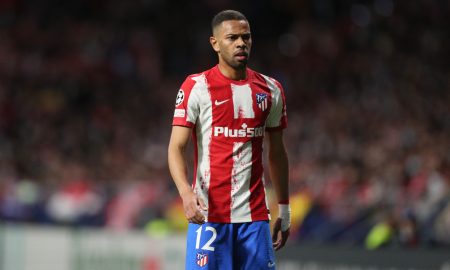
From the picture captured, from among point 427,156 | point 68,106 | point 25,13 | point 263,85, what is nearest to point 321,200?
point 427,156

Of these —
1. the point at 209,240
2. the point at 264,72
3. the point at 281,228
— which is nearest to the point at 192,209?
the point at 209,240

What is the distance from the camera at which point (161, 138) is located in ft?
58.0

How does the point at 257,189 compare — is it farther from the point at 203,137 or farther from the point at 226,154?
the point at 203,137

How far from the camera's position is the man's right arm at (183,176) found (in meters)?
5.73

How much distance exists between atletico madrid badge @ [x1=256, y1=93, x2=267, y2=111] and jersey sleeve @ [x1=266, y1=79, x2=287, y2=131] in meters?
0.07

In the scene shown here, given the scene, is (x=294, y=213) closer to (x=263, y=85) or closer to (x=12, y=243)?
(x=12, y=243)

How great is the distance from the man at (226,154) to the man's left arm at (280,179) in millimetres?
215

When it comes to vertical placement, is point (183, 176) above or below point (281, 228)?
above

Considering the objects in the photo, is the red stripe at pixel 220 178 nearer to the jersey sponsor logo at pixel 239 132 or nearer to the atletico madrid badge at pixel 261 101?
the jersey sponsor logo at pixel 239 132

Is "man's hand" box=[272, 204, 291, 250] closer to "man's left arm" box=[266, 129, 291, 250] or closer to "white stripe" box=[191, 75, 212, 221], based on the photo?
"man's left arm" box=[266, 129, 291, 250]

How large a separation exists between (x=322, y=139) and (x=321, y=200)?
111 inches

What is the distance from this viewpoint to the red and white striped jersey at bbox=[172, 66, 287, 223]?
604 cm

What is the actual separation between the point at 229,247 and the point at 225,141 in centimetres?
60

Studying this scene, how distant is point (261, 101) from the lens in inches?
242
